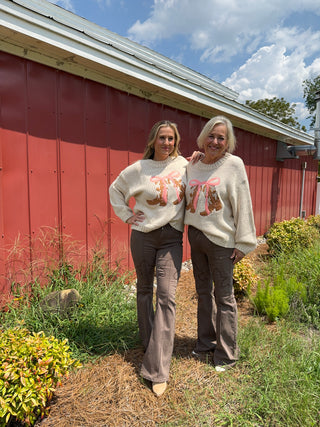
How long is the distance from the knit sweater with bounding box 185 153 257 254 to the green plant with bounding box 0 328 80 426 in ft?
4.10

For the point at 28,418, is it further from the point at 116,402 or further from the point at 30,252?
the point at 30,252

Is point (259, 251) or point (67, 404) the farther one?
point (259, 251)

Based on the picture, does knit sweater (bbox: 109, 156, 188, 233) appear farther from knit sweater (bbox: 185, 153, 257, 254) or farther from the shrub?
the shrub

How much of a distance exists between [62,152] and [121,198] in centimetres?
121

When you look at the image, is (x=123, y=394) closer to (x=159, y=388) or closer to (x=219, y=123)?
(x=159, y=388)

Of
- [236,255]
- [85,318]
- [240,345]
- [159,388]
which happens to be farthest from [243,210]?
[85,318]

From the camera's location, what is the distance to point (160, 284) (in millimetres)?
2170

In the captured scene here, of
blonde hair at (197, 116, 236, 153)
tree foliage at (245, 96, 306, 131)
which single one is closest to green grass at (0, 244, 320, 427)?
blonde hair at (197, 116, 236, 153)

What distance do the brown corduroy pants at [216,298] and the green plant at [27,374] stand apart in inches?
41.5

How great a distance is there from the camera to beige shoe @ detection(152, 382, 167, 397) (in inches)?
80.9

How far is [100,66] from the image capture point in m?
3.34

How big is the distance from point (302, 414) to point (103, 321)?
5.39ft

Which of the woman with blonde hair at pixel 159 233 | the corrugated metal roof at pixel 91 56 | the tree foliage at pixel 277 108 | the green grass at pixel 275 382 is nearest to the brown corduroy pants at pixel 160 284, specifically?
the woman with blonde hair at pixel 159 233

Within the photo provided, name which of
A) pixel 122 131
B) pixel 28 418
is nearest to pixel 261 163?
pixel 122 131
